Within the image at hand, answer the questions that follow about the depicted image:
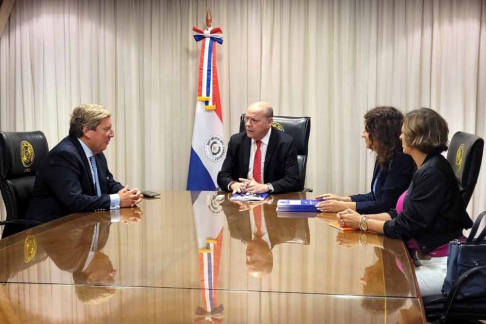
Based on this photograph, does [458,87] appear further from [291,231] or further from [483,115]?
[291,231]

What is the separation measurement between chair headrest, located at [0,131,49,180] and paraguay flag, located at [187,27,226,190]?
1728 mm

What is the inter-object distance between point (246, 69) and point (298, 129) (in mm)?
1371

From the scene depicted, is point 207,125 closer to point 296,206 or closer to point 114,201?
point 114,201

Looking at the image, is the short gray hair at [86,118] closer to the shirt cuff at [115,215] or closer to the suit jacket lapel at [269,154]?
the shirt cuff at [115,215]

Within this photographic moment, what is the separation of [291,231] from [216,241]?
37cm

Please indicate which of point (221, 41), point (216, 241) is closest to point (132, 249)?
point (216, 241)

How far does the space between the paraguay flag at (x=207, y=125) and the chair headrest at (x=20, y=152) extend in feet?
5.67

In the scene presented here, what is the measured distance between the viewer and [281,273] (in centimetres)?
179

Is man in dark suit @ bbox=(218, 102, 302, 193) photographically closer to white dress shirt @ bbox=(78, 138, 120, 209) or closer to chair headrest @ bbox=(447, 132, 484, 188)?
white dress shirt @ bbox=(78, 138, 120, 209)

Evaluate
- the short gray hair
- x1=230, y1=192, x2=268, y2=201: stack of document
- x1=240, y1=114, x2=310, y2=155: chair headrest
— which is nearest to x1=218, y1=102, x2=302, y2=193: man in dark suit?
x1=240, y1=114, x2=310, y2=155: chair headrest

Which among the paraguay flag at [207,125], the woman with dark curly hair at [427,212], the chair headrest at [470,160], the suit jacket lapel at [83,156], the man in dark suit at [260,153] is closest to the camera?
the woman with dark curly hair at [427,212]

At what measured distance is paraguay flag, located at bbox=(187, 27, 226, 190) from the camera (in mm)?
5090

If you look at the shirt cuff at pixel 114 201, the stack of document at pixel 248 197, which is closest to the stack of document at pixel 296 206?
the stack of document at pixel 248 197

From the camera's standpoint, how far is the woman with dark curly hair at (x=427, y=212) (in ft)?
7.58
